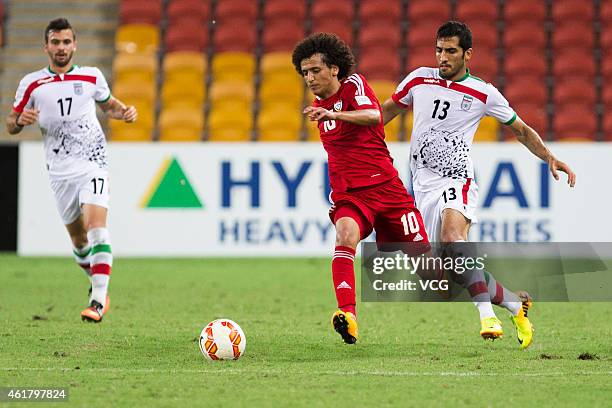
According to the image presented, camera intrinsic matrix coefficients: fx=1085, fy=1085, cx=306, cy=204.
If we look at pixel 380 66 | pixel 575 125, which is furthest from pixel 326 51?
pixel 380 66

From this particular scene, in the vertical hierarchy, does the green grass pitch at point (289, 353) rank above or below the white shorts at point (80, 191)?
below

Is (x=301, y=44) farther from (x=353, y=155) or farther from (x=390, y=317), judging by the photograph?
(x=390, y=317)

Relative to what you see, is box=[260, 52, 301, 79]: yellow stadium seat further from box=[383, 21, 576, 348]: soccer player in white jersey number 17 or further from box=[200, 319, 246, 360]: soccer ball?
box=[200, 319, 246, 360]: soccer ball

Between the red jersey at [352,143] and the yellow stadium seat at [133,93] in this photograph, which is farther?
the yellow stadium seat at [133,93]

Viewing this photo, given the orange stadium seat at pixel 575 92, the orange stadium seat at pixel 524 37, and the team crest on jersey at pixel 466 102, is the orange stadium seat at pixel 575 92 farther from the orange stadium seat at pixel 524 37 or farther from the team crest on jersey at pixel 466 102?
the team crest on jersey at pixel 466 102

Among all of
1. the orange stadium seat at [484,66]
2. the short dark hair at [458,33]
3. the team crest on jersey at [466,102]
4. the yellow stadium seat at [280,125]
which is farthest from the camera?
the orange stadium seat at [484,66]

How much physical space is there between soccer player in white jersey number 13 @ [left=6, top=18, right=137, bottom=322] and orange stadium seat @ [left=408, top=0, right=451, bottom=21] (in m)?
9.90

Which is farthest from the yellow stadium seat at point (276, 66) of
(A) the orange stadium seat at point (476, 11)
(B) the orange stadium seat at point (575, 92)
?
(B) the orange stadium seat at point (575, 92)

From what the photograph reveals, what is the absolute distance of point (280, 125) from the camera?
16359 mm

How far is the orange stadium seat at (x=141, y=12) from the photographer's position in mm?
18391

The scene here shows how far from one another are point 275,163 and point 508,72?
5098 mm

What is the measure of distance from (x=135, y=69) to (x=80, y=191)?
30.3 ft

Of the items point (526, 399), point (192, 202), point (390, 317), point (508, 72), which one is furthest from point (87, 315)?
point (508, 72)

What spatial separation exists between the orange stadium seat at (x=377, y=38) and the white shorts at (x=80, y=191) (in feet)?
31.0
